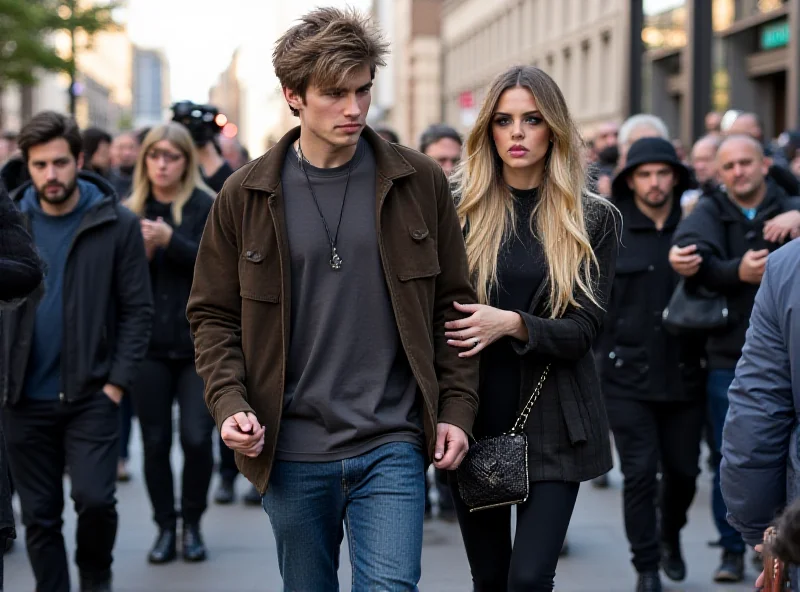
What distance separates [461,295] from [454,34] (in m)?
57.3

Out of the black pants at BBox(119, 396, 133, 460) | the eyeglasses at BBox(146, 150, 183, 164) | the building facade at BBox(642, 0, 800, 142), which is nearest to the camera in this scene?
the eyeglasses at BBox(146, 150, 183, 164)

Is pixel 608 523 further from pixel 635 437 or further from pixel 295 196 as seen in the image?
pixel 295 196

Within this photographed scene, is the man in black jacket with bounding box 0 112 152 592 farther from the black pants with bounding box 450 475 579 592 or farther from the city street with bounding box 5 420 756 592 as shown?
the black pants with bounding box 450 475 579 592

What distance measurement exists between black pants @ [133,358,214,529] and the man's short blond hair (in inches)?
142

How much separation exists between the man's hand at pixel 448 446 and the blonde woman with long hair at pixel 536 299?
15.2 inches

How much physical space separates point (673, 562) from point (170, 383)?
8.90 feet

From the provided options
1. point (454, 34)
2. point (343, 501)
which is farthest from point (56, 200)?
point (454, 34)

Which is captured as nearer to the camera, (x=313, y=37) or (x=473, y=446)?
(x=313, y=37)

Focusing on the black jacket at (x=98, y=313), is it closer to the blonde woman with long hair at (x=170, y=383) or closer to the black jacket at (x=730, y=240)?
the blonde woman with long hair at (x=170, y=383)

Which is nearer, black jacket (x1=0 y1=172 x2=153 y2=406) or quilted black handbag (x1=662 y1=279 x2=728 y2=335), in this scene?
black jacket (x1=0 y1=172 x2=153 y2=406)

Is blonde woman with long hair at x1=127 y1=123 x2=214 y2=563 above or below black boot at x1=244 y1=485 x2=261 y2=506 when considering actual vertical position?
above

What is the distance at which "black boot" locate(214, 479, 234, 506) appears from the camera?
8.74m

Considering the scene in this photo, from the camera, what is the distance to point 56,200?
598 cm

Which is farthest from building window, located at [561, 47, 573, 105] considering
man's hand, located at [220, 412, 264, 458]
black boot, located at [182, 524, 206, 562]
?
man's hand, located at [220, 412, 264, 458]
